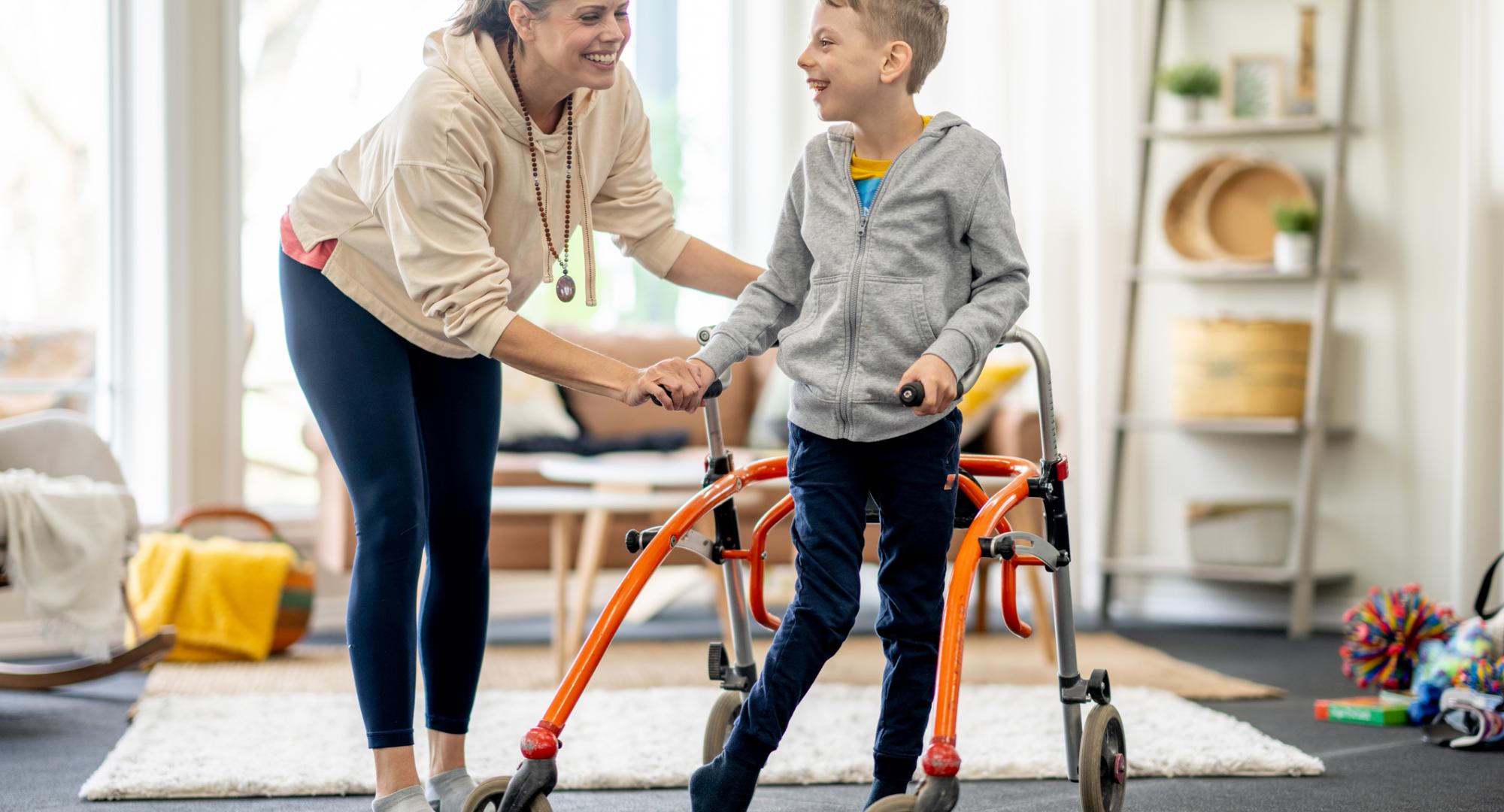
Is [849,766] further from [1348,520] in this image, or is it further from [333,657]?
[1348,520]

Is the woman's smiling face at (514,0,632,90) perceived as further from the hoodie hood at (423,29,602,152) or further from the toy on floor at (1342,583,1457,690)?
the toy on floor at (1342,583,1457,690)

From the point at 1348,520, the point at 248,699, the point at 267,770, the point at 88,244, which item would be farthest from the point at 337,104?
the point at 1348,520

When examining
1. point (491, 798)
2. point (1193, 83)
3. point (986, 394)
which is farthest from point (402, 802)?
point (1193, 83)

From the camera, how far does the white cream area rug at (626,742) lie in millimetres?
2219

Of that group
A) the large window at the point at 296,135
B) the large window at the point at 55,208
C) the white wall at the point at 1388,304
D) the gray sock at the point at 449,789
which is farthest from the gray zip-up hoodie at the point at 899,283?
the large window at the point at 55,208

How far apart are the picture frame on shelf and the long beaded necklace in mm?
2914

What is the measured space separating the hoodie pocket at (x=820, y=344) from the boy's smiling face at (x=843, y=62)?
21cm

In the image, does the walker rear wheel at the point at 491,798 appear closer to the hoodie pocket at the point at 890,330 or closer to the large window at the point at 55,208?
the hoodie pocket at the point at 890,330

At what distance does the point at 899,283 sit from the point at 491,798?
0.73m

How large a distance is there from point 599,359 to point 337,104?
3.05 metres

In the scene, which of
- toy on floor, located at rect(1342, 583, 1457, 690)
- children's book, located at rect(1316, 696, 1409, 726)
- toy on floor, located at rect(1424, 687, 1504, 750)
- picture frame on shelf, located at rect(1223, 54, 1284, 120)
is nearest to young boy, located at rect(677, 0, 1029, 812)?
toy on floor, located at rect(1424, 687, 1504, 750)

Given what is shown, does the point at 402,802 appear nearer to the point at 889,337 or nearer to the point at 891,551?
the point at 891,551

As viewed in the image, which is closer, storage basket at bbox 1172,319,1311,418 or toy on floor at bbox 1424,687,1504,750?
toy on floor at bbox 1424,687,1504,750

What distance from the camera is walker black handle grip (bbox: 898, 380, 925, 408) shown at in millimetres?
1484
